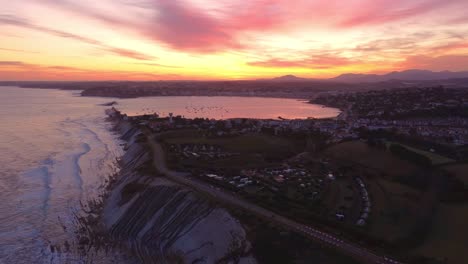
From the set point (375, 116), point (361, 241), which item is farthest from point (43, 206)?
point (375, 116)

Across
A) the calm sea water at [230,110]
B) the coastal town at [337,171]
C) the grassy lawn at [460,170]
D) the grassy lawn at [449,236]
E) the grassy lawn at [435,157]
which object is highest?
the grassy lawn at [435,157]

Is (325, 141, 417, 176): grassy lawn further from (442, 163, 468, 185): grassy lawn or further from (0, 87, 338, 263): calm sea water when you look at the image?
(0, 87, 338, 263): calm sea water

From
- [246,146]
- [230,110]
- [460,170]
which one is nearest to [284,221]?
[460,170]

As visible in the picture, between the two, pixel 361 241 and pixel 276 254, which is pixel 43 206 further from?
pixel 361 241

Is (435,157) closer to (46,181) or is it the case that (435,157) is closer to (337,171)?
(337,171)

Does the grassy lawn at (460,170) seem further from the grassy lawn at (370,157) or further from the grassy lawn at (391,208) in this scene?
the grassy lawn at (391,208)

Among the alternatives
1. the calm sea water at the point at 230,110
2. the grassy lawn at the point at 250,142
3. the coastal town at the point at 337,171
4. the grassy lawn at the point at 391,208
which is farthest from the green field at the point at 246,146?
the calm sea water at the point at 230,110
